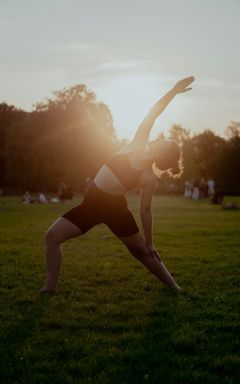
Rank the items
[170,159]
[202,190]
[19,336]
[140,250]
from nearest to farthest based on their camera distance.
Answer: [19,336] < [170,159] < [140,250] < [202,190]

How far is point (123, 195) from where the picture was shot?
7398mm

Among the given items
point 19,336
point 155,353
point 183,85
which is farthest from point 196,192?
point 155,353

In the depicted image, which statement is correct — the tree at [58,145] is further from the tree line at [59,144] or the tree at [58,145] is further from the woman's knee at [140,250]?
the woman's knee at [140,250]

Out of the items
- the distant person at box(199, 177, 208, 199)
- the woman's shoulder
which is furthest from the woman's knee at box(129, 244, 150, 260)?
the distant person at box(199, 177, 208, 199)

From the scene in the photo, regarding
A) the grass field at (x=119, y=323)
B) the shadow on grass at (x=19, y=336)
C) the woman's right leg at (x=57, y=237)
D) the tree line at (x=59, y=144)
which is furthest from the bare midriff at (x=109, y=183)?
the tree line at (x=59, y=144)

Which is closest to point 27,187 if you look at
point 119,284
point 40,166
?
point 40,166

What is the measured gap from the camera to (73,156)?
2675 inches

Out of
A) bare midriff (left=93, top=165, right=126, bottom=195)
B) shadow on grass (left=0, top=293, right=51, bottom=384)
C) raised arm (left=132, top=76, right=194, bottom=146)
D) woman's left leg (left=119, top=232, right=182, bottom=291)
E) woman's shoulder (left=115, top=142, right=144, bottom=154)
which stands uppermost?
raised arm (left=132, top=76, right=194, bottom=146)

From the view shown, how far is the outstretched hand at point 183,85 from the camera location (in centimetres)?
773

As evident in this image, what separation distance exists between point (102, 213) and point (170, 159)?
1272 millimetres

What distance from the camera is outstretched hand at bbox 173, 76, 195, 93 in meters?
7.73

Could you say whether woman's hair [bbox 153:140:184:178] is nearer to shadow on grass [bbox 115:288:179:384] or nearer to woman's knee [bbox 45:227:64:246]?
woman's knee [bbox 45:227:64:246]

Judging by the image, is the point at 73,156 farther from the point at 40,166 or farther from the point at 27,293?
the point at 27,293

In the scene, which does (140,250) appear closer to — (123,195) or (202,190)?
(123,195)
